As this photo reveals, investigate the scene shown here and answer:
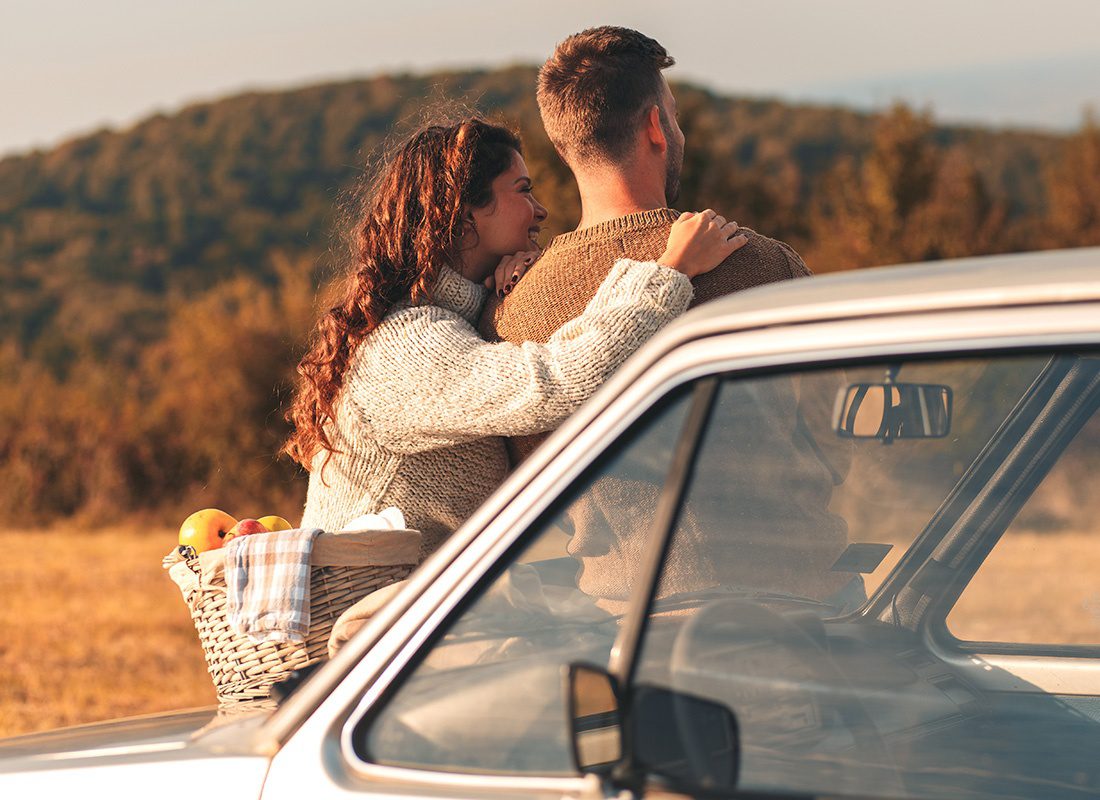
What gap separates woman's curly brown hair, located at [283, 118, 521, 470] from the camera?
9.30 feet

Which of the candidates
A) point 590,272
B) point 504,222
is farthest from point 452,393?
point 504,222

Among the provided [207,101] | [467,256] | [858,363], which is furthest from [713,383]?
[207,101]

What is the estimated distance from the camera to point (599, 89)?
3117mm

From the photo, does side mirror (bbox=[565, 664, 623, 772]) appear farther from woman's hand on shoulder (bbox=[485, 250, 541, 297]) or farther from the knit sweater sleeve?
woman's hand on shoulder (bbox=[485, 250, 541, 297])

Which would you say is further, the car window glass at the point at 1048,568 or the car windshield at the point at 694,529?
the car window glass at the point at 1048,568

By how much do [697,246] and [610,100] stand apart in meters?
0.57

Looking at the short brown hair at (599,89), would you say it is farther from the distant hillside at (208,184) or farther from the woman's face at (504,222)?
the distant hillside at (208,184)

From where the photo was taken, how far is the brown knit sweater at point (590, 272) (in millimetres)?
2822

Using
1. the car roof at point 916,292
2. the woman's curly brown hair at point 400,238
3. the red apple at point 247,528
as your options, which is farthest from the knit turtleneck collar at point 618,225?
the car roof at point 916,292

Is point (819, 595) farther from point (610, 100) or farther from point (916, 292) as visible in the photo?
point (610, 100)

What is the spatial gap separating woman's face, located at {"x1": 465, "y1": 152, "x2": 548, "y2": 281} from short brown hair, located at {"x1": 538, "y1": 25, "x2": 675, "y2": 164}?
124 millimetres

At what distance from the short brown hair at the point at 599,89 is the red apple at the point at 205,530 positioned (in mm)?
1107

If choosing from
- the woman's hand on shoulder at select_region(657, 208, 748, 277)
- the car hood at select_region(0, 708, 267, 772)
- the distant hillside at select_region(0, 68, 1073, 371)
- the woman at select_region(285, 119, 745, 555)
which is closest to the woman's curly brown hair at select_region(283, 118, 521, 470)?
the woman at select_region(285, 119, 745, 555)

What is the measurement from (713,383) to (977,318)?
30 centimetres
